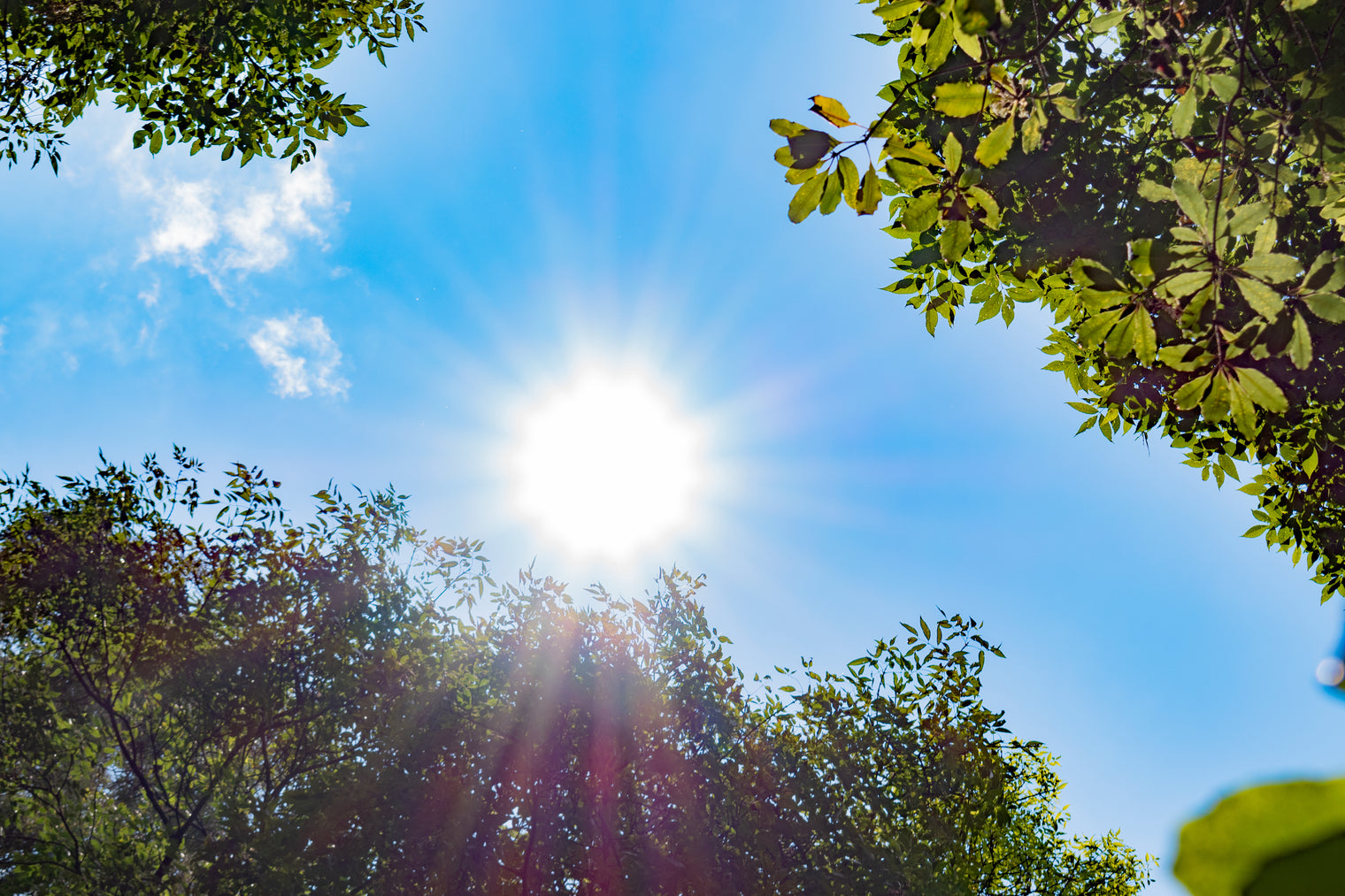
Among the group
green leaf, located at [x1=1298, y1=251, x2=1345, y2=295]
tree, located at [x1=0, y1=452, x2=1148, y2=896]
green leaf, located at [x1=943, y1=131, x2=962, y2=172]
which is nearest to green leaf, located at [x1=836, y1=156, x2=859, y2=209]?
green leaf, located at [x1=943, y1=131, x2=962, y2=172]

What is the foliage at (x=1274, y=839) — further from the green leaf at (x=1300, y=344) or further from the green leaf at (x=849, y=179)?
the green leaf at (x=1300, y=344)

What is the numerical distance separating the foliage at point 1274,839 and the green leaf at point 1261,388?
2.38 metres

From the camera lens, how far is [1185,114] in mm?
2344

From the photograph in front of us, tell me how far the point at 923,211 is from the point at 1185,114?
1.15 m

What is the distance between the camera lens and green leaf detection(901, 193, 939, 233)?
2.21 m

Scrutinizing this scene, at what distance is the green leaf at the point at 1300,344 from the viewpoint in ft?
6.89

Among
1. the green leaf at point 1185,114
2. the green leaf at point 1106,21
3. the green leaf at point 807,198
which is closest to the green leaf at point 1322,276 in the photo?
the green leaf at point 1185,114

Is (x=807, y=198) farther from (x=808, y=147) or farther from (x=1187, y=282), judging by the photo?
(x=1187, y=282)

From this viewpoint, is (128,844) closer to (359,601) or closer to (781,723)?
(359,601)

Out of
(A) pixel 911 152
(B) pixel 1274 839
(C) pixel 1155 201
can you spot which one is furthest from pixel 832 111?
(C) pixel 1155 201

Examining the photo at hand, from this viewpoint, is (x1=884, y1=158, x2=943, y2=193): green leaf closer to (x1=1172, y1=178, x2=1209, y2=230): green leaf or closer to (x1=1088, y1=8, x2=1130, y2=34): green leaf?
(x1=1172, y1=178, x2=1209, y2=230): green leaf

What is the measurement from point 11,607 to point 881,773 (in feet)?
56.2

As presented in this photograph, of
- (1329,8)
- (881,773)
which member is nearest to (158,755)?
(881,773)

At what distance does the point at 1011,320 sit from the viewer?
18.1 feet
